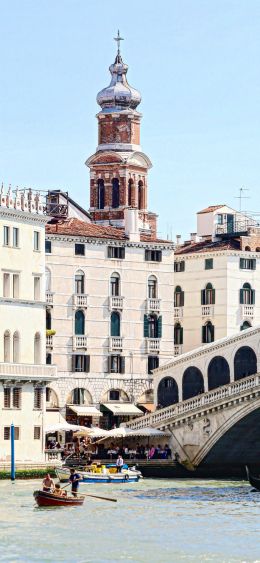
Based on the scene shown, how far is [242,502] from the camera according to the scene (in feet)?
246

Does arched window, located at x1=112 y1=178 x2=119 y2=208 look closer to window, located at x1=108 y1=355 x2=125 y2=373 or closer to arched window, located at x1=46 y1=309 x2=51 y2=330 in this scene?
window, located at x1=108 y1=355 x2=125 y2=373

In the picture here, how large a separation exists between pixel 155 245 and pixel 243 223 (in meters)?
8.87

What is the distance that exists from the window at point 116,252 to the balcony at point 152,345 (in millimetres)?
3650

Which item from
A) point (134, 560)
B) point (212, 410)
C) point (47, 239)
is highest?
point (47, 239)

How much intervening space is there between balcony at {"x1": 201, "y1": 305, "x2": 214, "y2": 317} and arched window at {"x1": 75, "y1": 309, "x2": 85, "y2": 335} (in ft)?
25.2

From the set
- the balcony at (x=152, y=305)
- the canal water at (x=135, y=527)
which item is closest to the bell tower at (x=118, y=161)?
the balcony at (x=152, y=305)

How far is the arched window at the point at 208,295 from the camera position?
322 ft

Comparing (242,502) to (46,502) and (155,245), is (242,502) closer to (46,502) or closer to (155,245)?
(46,502)

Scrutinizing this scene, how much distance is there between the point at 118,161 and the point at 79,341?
47.0 ft

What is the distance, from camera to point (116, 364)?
9388 centimetres

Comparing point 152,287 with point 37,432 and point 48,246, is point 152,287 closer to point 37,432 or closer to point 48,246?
point 48,246

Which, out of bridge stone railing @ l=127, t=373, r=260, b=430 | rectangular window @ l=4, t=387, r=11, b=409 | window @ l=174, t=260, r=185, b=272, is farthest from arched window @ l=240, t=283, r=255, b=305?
rectangular window @ l=4, t=387, r=11, b=409

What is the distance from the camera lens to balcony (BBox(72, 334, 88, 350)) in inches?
3629

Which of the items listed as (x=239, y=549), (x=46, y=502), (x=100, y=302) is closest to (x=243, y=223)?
(x=100, y=302)
